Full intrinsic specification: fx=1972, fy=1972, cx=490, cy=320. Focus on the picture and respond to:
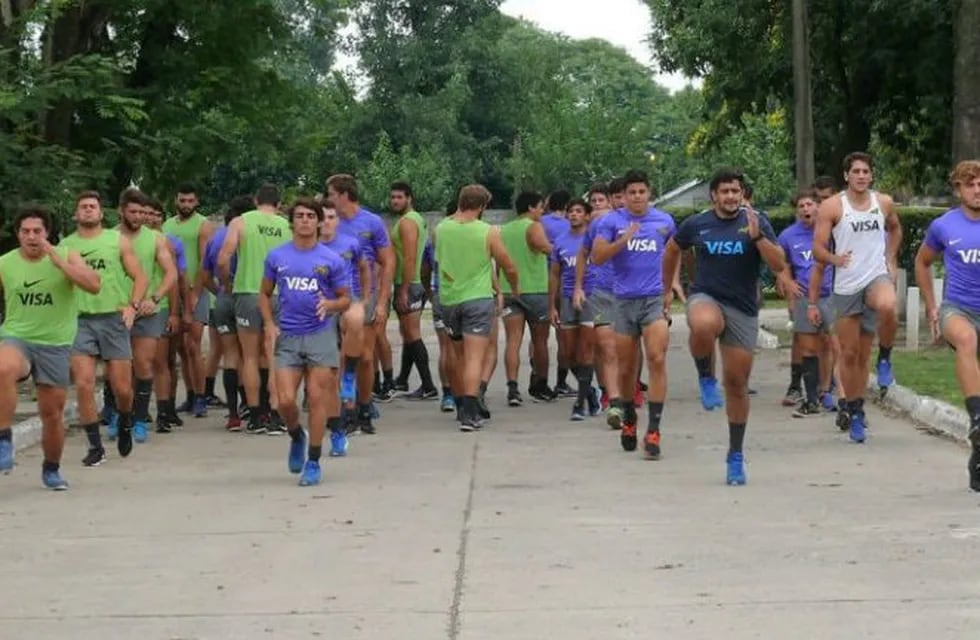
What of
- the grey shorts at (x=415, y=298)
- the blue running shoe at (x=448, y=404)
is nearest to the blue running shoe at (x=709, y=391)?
the blue running shoe at (x=448, y=404)

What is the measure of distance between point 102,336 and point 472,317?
325 centimetres

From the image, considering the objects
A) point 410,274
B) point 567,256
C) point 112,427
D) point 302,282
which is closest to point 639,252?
point 302,282

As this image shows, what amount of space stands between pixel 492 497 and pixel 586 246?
166 inches

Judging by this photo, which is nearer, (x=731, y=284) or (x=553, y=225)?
(x=731, y=284)

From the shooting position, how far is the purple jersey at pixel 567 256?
17.5 meters

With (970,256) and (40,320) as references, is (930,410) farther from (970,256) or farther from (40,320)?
(40,320)

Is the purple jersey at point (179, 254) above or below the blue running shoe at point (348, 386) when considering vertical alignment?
above

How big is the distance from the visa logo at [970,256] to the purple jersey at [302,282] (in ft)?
12.6

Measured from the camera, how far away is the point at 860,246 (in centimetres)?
1402

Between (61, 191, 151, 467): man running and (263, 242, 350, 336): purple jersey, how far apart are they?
1706 millimetres

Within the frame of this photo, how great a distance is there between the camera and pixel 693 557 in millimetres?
9359

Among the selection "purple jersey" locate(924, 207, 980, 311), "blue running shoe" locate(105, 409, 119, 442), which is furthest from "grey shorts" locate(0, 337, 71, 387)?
"purple jersey" locate(924, 207, 980, 311)

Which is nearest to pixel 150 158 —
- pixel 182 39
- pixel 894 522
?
pixel 182 39

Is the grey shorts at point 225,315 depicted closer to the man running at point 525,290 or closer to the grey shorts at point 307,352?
the man running at point 525,290
